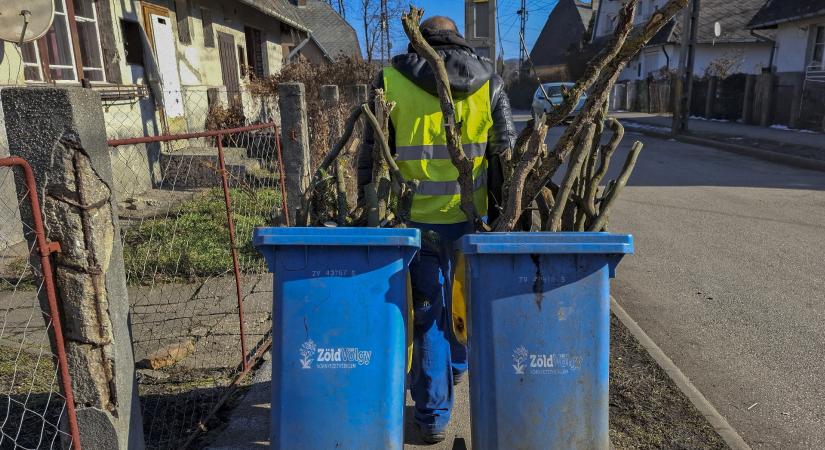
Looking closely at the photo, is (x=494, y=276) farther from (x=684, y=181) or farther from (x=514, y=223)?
(x=684, y=181)

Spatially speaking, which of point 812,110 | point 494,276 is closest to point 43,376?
point 494,276

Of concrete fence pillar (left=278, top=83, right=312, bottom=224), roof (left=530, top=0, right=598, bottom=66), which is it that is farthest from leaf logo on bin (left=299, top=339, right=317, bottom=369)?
roof (left=530, top=0, right=598, bottom=66)

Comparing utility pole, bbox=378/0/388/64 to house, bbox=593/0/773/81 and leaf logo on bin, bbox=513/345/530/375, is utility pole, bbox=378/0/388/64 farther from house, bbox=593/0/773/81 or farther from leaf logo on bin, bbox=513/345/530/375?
leaf logo on bin, bbox=513/345/530/375

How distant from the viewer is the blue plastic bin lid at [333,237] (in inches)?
85.4

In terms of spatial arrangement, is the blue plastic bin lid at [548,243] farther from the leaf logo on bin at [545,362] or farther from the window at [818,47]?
the window at [818,47]

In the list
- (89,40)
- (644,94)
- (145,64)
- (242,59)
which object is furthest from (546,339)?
(644,94)

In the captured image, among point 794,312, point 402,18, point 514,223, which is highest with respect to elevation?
point 402,18

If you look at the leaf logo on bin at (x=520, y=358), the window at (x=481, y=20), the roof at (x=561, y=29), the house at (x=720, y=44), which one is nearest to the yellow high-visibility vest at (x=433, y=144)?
the leaf logo on bin at (x=520, y=358)

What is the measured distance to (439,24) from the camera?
2.82 meters

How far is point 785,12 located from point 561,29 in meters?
28.2

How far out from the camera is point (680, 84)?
54.4 feet

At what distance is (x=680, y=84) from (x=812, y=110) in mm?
4049

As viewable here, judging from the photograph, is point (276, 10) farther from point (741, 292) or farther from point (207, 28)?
point (741, 292)

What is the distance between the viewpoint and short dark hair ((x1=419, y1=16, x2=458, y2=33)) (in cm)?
281
